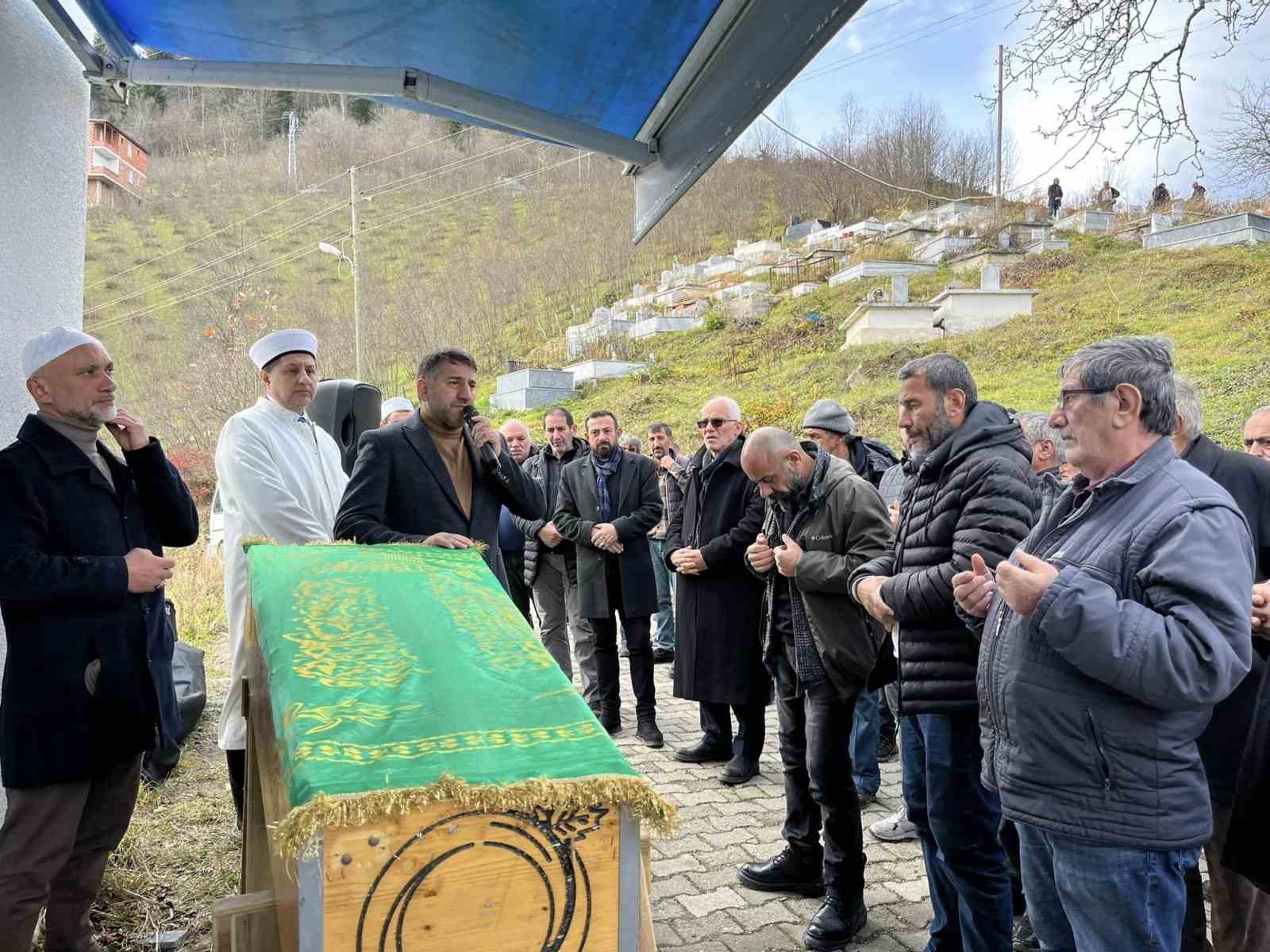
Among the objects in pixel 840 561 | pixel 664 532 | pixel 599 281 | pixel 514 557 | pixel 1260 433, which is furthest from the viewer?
pixel 599 281

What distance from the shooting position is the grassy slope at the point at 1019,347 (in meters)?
13.8

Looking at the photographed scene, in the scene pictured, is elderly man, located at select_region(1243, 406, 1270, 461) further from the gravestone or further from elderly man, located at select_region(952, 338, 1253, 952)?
the gravestone

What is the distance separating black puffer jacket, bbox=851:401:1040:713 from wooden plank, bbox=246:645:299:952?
1935 millimetres

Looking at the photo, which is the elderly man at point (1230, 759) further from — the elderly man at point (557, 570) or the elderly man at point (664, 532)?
the elderly man at point (664, 532)

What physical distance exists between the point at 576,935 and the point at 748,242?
3860 centimetres

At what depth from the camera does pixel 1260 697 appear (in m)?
2.51

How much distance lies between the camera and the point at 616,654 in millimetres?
6652

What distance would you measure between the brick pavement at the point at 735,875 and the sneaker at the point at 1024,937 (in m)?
0.33

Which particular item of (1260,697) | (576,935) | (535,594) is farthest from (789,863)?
(535,594)

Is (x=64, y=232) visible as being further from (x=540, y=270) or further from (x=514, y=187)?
(x=514, y=187)

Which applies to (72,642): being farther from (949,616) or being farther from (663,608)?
(663,608)

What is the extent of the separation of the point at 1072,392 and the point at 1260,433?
2.11 meters

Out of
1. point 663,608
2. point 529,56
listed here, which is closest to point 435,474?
point 529,56

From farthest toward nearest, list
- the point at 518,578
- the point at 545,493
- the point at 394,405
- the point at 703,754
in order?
the point at 394,405 < the point at 518,578 < the point at 545,493 < the point at 703,754
